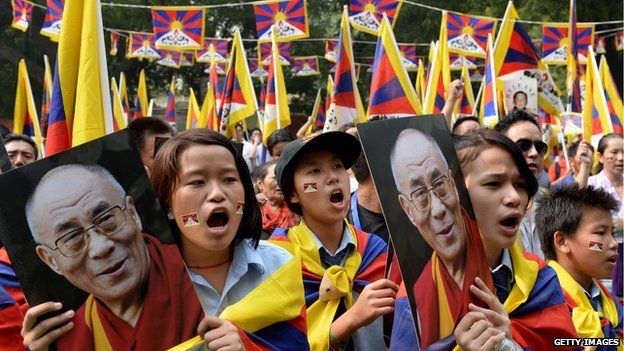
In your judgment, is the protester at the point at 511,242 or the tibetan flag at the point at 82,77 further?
the tibetan flag at the point at 82,77

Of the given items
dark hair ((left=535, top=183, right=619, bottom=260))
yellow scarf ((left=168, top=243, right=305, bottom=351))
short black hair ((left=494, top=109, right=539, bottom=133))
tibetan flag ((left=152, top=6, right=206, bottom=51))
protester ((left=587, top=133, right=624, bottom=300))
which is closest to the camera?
yellow scarf ((left=168, top=243, right=305, bottom=351))

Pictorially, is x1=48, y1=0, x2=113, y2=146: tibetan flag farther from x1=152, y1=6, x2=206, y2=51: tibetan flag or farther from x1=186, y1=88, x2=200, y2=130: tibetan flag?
x1=152, y1=6, x2=206, y2=51: tibetan flag

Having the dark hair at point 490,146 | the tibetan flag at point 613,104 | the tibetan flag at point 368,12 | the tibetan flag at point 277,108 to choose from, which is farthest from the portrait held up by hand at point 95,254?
the tibetan flag at point 368,12

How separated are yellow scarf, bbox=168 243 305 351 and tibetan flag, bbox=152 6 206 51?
15.3m

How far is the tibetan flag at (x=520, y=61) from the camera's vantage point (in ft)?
25.6

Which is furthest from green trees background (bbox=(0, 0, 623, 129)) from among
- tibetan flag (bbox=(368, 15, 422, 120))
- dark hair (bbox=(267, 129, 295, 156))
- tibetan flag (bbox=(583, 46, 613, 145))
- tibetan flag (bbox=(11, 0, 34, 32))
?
tibetan flag (bbox=(368, 15, 422, 120))

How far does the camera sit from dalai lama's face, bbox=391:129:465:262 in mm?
2270

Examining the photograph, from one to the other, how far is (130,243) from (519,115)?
3.23 m

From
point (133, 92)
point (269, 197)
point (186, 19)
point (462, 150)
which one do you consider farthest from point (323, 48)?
point (462, 150)

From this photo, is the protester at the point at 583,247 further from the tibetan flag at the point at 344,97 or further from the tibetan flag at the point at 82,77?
the tibetan flag at the point at 344,97

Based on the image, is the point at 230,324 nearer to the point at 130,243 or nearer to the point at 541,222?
the point at 130,243

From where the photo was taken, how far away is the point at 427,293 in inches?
87.4

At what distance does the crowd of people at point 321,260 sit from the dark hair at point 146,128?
99cm

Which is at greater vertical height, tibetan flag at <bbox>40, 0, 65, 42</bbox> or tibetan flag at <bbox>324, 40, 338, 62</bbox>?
tibetan flag at <bbox>40, 0, 65, 42</bbox>
